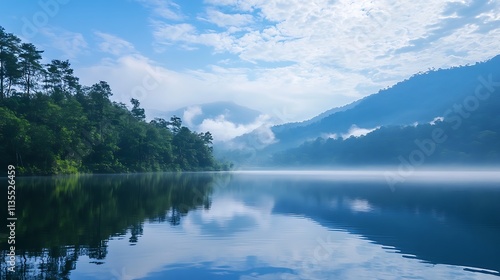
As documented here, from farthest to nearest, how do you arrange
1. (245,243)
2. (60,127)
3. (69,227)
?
(60,127), (69,227), (245,243)

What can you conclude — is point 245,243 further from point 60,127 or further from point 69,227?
point 60,127

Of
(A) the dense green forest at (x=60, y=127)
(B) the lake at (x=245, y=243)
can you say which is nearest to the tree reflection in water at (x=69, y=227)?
(B) the lake at (x=245, y=243)

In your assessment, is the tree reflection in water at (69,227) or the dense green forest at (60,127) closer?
the tree reflection in water at (69,227)

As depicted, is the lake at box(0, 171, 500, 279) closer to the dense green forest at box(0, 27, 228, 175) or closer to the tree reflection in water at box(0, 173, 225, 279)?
the tree reflection in water at box(0, 173, 225, 279)

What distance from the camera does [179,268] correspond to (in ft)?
44.0

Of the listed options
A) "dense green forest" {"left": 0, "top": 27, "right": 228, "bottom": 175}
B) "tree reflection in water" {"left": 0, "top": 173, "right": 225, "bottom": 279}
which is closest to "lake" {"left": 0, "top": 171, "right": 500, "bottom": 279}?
"tree reflection in water" {"left": 0, "top": 173, "right": 225, "bottom": 279}

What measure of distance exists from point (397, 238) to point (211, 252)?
413 inches

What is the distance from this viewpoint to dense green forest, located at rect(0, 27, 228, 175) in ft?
227

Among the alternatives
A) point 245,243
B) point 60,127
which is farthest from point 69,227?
point 60,127

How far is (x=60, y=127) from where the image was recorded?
7850 cm

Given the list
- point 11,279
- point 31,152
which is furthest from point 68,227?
point 31,152

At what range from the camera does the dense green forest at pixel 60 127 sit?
69.2 m

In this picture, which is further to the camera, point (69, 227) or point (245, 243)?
point (69, 227)

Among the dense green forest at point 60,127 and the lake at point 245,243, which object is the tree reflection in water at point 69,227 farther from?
the dense green forest at point 60,127
